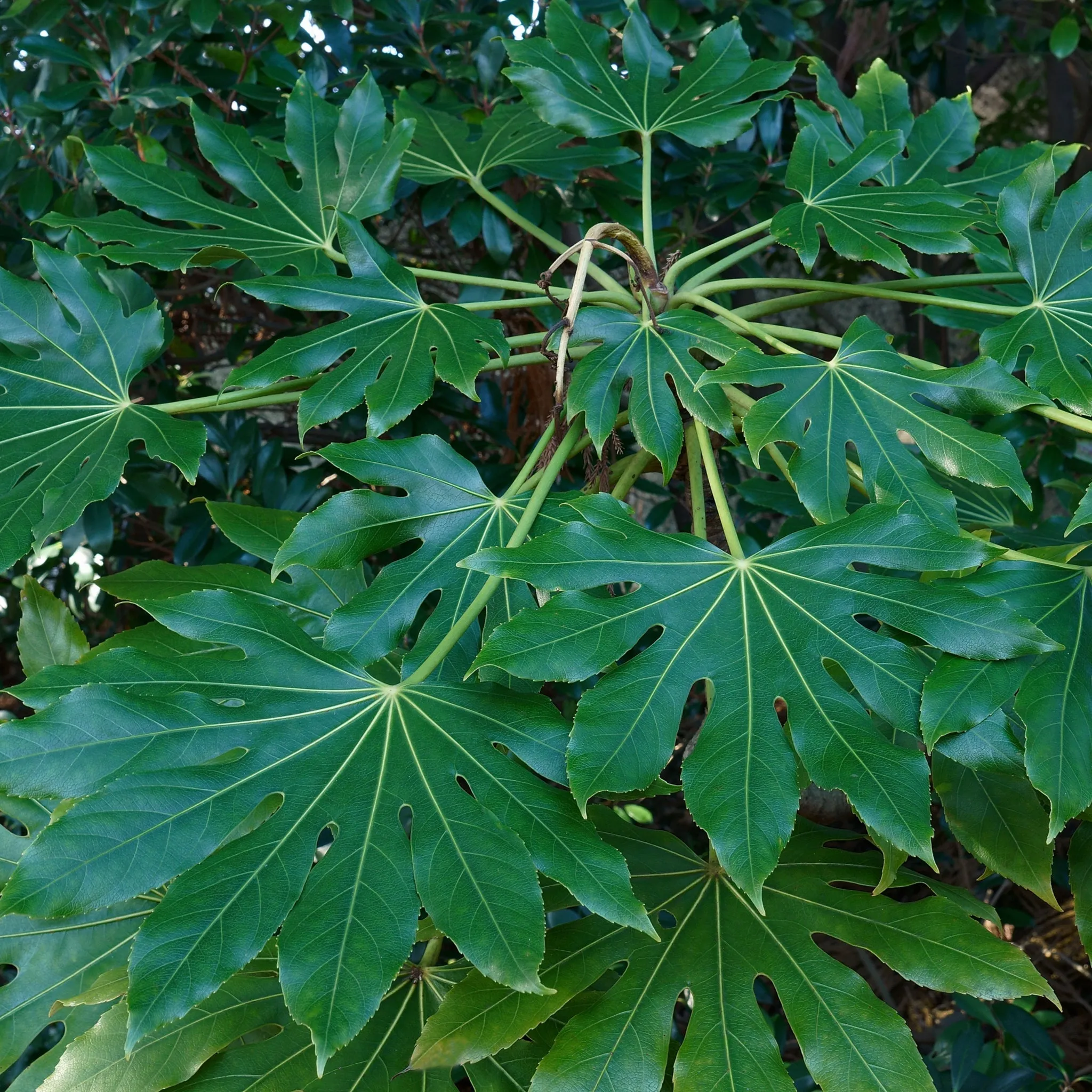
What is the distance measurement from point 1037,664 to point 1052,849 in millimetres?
171

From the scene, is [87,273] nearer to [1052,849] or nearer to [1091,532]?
[1052,849]

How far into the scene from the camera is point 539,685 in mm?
801

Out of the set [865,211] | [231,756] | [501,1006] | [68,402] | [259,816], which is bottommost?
[501,1006]

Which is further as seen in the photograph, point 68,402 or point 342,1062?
point 68,402

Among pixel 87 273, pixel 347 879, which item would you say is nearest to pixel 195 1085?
pixel 347 879

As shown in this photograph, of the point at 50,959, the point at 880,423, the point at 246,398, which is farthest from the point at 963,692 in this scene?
the point at 50,959

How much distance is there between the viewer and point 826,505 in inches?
32.4

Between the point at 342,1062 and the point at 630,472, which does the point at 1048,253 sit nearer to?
the point at 630,472

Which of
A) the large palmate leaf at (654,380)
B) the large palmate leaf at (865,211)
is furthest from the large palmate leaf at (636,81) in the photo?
the large palmate leaf at (654,380)

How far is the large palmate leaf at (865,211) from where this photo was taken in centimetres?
95

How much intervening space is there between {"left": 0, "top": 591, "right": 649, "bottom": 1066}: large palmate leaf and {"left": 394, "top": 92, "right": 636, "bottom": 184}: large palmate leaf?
0.78m

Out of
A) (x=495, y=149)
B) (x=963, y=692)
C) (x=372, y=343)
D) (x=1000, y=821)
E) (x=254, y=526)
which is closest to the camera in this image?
(x=963, y=692)

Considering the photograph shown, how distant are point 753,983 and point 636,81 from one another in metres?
1.05

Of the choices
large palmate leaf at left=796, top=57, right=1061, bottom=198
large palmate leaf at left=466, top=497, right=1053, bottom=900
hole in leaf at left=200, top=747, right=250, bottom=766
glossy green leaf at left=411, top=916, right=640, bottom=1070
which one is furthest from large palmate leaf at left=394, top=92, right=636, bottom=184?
glossy green leaf at left=411, top=916, right=640, bottom=1070
